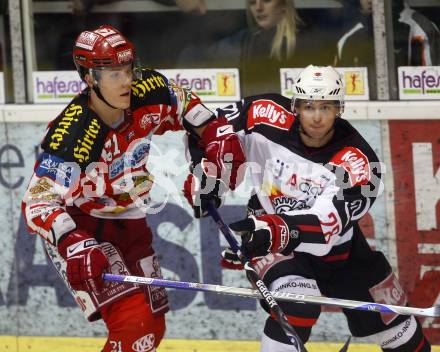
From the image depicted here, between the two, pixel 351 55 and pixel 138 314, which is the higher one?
pixel 351 55

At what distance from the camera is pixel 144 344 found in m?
5.29

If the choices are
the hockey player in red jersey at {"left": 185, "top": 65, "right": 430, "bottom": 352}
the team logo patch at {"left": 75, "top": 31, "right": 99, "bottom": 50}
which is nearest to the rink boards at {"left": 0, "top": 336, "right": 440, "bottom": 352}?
the hockey player in red jersey at {"left": 185, "top": 65, "right": 430, "bottom": 352}

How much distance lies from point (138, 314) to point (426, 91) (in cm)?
195

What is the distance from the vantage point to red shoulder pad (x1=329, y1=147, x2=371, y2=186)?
5.12 m

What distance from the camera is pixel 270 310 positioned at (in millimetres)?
5074

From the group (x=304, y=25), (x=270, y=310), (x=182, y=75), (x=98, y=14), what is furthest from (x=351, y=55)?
(x=270, y=310)

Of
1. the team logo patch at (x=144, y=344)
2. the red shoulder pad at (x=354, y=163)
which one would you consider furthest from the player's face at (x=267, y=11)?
the team logo patch at (x=144, y=344)

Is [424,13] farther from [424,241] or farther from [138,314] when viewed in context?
[138,314]

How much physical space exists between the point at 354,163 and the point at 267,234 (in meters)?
0.55

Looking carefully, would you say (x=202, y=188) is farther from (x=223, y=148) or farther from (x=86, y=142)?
(x=86, y=142)

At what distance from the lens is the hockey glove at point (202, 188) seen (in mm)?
5555

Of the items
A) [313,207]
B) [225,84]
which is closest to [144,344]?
[313,207]

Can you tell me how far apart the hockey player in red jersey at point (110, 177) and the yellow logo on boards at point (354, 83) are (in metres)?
1.01

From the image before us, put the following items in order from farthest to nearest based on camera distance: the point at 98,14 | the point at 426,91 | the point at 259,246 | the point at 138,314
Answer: the point at 98,14 → the point at 426,91 → the point at 138,314 → the point at 259,246
